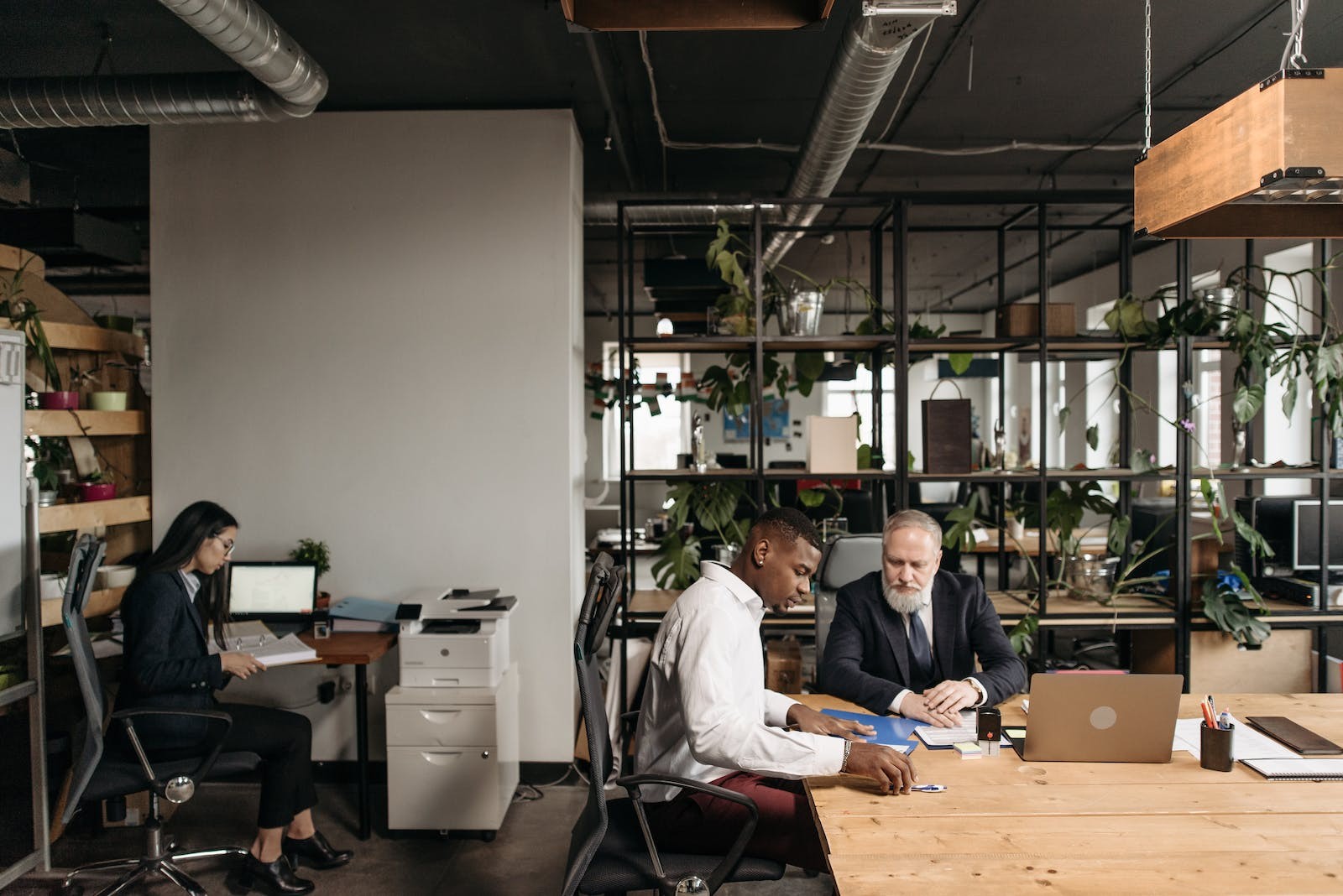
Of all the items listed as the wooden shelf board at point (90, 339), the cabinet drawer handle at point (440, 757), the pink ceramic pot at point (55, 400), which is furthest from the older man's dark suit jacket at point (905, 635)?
the wooden shelf board at point (90, 339)

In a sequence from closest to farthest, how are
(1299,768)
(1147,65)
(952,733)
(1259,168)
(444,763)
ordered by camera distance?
(1259,168), (1299,768), (952,733), (1147,65), (444,763)

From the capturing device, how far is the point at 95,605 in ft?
12.6

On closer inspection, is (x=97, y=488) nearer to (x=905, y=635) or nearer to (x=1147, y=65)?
(x=905, y=635)

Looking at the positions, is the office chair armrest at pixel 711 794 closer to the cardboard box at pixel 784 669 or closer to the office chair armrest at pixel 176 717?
the office chair armrest at pixel 176 717

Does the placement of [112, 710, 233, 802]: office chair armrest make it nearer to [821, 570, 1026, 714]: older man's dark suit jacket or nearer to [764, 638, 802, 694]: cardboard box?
[821, 570, 1026, 714]: older man's dark suit jacket

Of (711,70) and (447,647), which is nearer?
(447,647)

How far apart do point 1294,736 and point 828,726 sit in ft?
3.74

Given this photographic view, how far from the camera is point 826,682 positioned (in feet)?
8.82

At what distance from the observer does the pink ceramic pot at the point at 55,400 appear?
3.76m

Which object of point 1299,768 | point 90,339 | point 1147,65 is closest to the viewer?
point 1299,768

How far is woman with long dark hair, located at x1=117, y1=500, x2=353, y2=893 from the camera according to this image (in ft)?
9.67

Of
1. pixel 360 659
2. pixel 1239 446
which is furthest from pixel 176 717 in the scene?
pixel 1239 446

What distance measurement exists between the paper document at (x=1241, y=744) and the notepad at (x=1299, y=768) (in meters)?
0.03

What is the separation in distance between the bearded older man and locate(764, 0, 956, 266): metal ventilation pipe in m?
1.53
